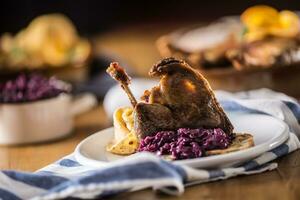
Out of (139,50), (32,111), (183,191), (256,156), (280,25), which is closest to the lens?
(183,191)

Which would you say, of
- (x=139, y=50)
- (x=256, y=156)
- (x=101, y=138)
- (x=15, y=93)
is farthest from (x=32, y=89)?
(x=139, y=50)

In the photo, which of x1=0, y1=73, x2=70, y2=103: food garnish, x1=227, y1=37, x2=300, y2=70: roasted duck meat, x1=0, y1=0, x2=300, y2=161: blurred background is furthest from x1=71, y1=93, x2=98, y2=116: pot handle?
x1=227, y1=37, x2=300, y2=70: roasted duck meat

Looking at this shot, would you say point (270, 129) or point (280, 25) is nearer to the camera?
point (270, 129)

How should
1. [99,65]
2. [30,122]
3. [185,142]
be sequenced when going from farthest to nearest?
[99,65] < [30,122] < [185,142]

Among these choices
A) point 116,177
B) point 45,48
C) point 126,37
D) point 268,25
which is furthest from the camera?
point 126,37

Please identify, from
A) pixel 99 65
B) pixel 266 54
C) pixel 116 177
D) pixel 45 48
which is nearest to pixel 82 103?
pixel 266 54

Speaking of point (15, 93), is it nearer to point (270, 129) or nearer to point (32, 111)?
point (32, 111)

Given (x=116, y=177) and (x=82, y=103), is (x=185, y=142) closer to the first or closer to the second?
(x=116, y=177)
